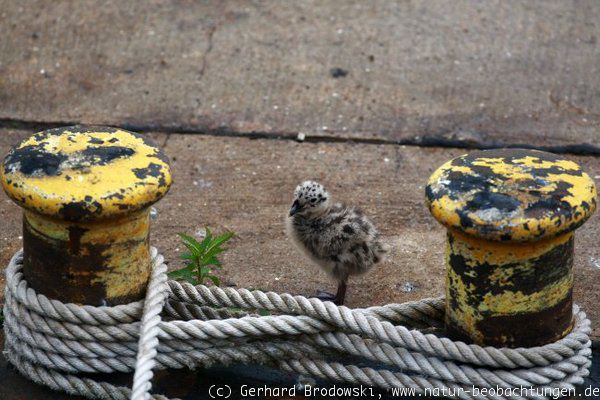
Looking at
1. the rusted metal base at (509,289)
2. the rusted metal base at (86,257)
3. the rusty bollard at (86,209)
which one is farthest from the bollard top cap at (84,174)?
the rusted metal base at (509,289)

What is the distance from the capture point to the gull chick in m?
5.32

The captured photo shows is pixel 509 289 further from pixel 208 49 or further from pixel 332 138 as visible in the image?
pixel 208 49

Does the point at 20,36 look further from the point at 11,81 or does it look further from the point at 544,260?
the point at 544,260

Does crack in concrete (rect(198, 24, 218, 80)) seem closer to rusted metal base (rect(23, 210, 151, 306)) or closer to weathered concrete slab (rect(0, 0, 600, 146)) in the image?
weathered concrete slab (rect(0, 0, 600, 146))

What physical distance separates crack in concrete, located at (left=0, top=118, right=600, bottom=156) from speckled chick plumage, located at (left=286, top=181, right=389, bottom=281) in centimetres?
163

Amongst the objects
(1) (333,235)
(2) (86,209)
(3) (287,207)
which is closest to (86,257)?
(2) (86,209)

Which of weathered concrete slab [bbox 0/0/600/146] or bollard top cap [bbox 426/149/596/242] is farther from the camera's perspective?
weathered concrete slab [bbox 0/0/600/146]

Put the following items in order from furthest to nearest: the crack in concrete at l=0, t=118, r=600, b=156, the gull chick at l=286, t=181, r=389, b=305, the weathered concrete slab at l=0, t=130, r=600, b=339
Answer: the crack in concrete at l=0, t=118, r=600, b=156, the weathered concrete slab at l=0, t=130, r=600, b=339, the gull chick at l=286, t=181, r=389, b=305

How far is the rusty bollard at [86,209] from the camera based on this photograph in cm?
392

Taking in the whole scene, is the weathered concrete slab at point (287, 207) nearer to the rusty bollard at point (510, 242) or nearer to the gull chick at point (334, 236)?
the gull chick at point (334, 236)

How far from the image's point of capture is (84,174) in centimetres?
404

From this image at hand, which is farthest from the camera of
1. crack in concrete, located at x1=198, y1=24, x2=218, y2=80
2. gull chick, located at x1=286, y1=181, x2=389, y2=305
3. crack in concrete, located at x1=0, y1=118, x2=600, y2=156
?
crack in concrete, located at x1=198, y1=24, x2=218, y2=80

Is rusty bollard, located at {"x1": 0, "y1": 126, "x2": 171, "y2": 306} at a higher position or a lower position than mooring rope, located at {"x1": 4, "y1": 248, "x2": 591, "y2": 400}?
higher

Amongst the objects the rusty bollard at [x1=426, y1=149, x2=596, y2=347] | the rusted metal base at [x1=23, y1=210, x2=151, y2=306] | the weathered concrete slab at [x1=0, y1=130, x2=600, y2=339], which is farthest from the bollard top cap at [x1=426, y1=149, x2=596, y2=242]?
the rusted metal base at [x1=23, y1=210, x2=151, y2=306]
